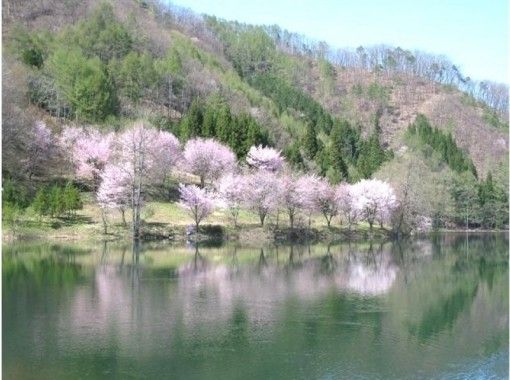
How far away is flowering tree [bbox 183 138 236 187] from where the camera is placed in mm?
60625

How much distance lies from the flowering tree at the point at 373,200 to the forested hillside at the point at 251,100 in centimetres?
257

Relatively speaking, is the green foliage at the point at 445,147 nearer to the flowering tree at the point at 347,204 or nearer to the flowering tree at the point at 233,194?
the flowering tree at the point at 347,204

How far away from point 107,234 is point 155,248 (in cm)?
545

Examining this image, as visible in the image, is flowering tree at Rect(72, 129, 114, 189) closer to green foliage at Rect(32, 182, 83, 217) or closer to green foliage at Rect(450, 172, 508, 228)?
green foliage at Rect(32, 182, 83, 217)

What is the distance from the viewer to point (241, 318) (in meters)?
21.2

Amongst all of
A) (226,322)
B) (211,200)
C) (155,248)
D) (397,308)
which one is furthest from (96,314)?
(211,200)

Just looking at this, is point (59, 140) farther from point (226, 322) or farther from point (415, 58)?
point (415, 58)

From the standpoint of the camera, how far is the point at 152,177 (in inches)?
2169

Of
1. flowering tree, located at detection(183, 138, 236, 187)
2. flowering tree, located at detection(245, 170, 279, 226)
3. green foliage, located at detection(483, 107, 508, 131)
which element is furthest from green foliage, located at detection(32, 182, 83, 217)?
green foliage, located at detection(483, 107, 508, 131)

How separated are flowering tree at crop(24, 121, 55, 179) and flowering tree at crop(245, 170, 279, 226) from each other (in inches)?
698

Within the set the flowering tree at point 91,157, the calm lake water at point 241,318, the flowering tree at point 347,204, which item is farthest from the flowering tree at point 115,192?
the flowering tree at point 347,204

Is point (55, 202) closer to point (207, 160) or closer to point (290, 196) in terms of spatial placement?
point (207, 160)

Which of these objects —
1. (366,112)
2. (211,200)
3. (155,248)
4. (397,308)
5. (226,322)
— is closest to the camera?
(226,322)

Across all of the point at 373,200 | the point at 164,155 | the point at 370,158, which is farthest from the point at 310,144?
the point at 164,155
